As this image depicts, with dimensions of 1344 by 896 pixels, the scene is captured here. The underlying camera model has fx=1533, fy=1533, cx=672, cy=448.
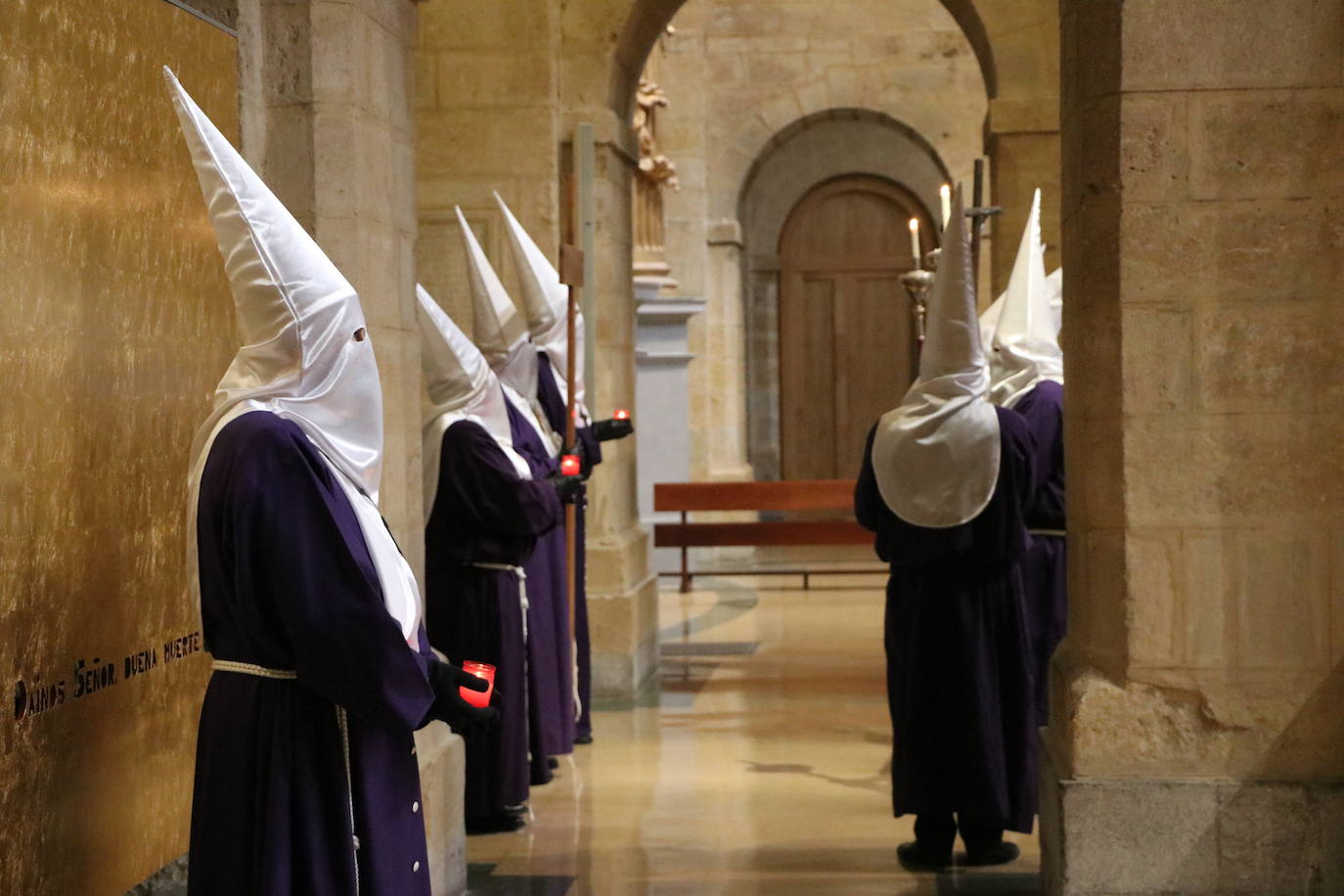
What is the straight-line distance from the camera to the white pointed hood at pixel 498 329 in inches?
217

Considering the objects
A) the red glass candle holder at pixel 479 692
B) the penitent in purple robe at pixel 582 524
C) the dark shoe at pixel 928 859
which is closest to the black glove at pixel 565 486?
the penitent in purple robe at pixel 582 524

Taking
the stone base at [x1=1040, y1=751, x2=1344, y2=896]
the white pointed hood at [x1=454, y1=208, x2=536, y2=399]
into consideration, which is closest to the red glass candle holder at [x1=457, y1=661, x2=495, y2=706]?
the stone base at [x1=1040, y1=751, x2=1344, y2=896]

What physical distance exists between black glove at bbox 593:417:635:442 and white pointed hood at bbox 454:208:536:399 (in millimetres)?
460

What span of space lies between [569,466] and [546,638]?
62 centimetres

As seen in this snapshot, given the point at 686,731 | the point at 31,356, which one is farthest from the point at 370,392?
the point at 686,731

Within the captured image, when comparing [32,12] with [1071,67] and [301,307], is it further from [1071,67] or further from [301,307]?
[1071,67]

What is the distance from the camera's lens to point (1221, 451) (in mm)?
3447

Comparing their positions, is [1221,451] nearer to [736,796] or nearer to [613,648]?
[736,796]

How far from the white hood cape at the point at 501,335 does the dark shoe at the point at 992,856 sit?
2.13 m

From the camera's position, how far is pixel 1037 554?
18.0 ft

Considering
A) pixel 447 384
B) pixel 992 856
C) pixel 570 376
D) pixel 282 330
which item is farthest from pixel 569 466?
pixel 282 330

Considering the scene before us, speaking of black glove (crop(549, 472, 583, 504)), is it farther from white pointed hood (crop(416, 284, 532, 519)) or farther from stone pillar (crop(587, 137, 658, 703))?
stone pillar (crop(587, 137, 658, 703))

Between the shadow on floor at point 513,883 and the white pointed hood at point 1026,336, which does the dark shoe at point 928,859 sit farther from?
the white pointed hood at point 1026,336

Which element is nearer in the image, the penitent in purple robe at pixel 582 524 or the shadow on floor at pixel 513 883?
the shadow on floor at pixel 513 883
